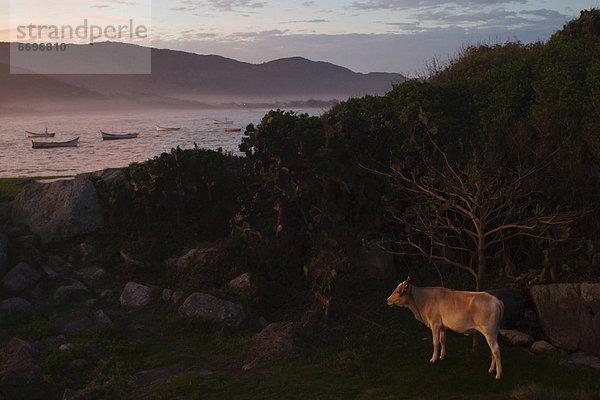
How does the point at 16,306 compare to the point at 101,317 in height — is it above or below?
above

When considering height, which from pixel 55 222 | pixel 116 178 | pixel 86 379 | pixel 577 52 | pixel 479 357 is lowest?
pixel 86 379

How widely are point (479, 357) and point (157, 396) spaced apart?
667 cm

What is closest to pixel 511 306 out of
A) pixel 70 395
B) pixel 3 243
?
pixel 70 395

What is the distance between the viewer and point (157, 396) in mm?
10344

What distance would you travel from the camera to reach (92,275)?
17.9 metres

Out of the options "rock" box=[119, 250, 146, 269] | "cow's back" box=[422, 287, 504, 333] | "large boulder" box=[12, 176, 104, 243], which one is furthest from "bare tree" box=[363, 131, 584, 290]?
"large boulder" box=[12, 176, 104, 243]

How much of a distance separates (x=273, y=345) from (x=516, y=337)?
5.58m

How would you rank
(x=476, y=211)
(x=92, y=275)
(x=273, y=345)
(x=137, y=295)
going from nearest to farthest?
(x=273, y=345)
(x=476, y=211)
(x=137, y=295)
(x=92, y=275)

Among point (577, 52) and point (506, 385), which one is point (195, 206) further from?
point (577, 52)

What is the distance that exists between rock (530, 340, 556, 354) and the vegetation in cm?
35

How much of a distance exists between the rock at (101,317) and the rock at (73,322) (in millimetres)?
212

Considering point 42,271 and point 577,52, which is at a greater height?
point 577,52

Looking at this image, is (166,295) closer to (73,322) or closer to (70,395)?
(73,322)

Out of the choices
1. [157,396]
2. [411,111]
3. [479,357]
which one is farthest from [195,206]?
[479,357]
